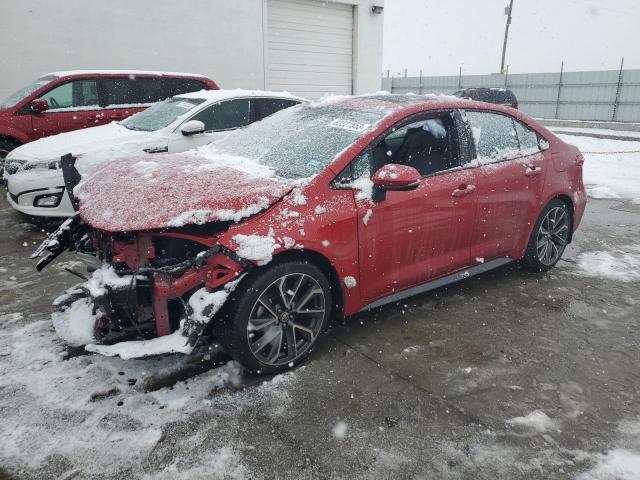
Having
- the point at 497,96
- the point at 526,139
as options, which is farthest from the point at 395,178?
the point at 497,96

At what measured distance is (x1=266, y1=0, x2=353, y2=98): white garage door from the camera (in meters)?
13.5

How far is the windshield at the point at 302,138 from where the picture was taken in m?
3.32

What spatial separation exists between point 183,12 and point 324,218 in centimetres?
1075

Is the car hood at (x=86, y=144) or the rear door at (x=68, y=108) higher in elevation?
the rear door at (x=68, y=108)

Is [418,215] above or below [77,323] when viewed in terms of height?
above

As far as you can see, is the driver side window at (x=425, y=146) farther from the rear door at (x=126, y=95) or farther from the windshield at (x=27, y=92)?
the windshield at (x=27, y=92)

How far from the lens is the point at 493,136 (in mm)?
4094

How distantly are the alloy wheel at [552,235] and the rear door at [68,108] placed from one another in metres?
6.99

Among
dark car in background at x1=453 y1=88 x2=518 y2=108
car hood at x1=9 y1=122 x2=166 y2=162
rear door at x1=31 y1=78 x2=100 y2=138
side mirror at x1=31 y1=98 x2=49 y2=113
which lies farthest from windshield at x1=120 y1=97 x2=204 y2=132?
dark car in background at x1=453 y1=88 x2=518 y2=108

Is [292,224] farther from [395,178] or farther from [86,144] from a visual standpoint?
[86,144]

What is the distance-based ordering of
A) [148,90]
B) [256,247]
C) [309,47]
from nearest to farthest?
[256,247] < [148,90] < [309,47]

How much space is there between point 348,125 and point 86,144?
3936mm

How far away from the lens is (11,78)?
998 centimetres

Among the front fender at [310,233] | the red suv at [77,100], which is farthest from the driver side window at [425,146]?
the red suv at [77,100]
